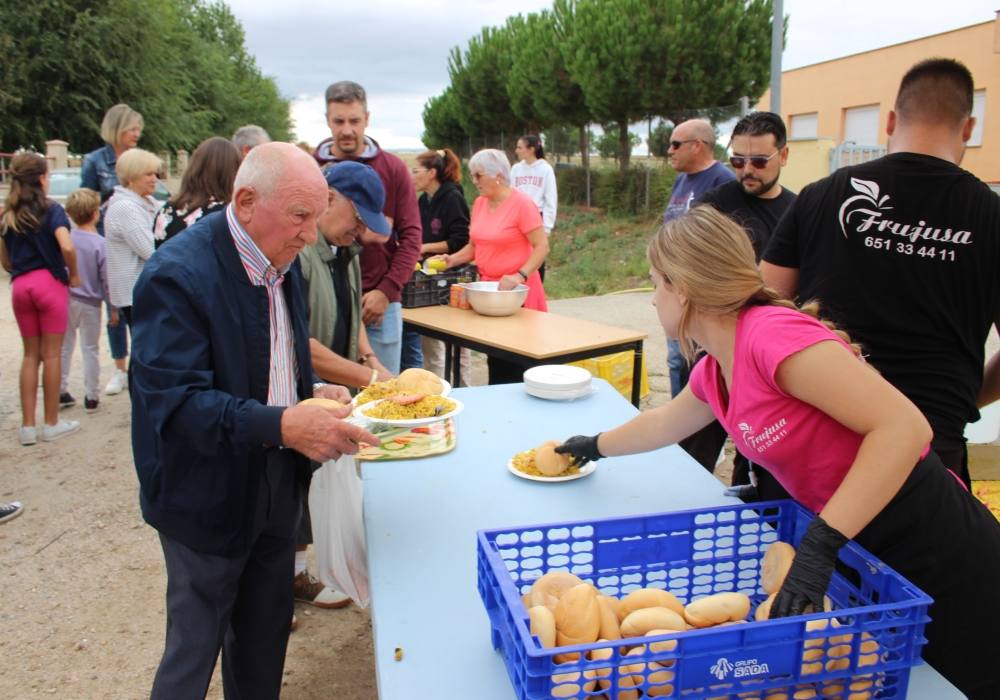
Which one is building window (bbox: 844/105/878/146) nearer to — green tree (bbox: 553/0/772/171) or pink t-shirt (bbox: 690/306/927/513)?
green tree (bbox: 553/0/772/171)

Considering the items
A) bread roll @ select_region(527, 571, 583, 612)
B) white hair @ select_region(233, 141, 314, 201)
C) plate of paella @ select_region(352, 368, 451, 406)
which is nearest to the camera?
bread roll @ select_region(527, 571, 583, 612)

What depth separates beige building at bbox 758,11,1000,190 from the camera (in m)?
14.4

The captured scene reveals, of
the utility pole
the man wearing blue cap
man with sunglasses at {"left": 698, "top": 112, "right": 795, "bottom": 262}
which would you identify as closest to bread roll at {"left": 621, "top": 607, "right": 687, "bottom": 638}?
the man wearing blue cap

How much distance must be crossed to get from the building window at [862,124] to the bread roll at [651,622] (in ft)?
73.7

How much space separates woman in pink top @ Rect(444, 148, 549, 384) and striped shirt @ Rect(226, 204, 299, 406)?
276cm

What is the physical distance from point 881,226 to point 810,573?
1187 millimetres

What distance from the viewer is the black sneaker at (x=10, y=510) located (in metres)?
4.07

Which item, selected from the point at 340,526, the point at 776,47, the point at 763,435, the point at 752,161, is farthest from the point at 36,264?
the point at 776,47

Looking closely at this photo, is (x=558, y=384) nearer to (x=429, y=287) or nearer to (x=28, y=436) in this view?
(x=429, y=287)

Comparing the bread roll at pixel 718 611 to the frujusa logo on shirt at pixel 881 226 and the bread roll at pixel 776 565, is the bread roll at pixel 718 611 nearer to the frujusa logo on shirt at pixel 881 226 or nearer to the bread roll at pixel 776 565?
the bread roll at pixel 776 565

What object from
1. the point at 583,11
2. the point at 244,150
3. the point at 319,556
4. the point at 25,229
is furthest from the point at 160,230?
the point at 583,11

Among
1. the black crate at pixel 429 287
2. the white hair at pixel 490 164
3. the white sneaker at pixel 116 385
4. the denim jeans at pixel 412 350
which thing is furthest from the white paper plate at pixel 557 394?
the white sneaker at pixel 116 385

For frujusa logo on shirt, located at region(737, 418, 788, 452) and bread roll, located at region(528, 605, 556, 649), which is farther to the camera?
frujusa logo on shirt, located at region(737, 418, 788, 452)

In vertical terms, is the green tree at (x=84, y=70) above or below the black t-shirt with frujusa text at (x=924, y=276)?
above
